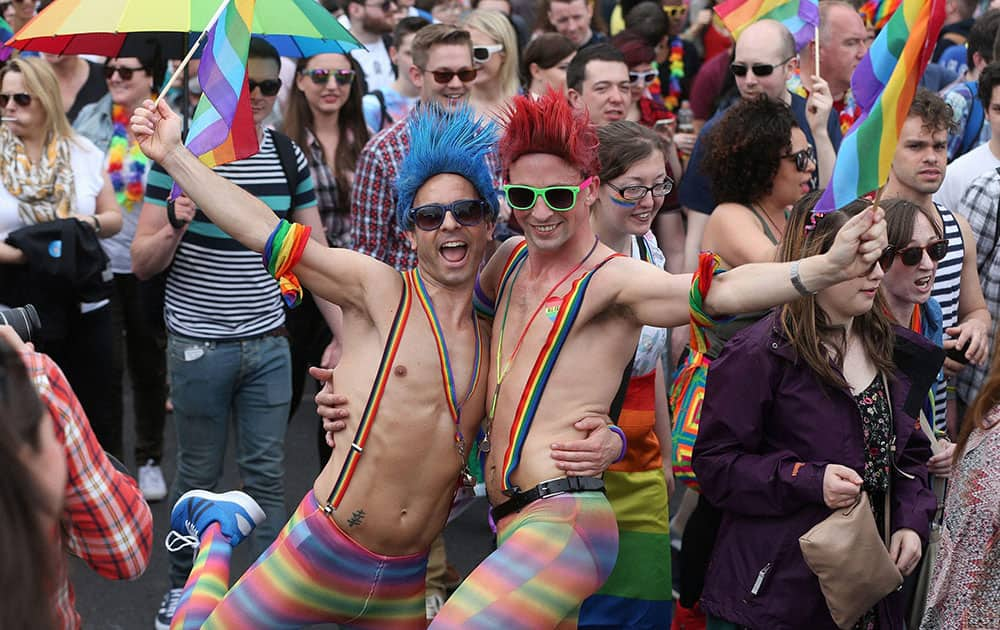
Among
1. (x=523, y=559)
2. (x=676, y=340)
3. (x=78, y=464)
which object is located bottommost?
(x=676, y=340)

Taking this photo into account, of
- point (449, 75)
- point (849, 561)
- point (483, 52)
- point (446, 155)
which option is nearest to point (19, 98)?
point (449, 75)

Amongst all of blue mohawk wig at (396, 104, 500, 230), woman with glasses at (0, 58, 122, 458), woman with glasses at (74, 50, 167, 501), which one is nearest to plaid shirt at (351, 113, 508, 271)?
woman with glasses at (0, 58, 122, 458)

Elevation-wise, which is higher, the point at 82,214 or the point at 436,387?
the point at 436,387

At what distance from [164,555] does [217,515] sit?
2228 millimetres

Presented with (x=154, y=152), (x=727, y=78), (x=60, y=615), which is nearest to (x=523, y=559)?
(x=60, y=615)

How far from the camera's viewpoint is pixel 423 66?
5.95 m

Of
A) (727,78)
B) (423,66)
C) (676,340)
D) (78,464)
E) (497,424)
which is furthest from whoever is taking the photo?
(727,78)

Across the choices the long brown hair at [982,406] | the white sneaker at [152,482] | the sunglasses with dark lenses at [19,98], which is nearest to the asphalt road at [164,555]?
the white sneaker at [152,482]

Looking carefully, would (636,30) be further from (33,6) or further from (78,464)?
(78,464)

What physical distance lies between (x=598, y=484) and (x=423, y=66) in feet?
9.58

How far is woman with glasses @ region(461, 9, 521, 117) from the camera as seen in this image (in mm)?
6805

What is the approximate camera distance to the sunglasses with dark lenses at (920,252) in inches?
171

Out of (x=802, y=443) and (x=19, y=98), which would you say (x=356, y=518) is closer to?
(x=802, y=443)

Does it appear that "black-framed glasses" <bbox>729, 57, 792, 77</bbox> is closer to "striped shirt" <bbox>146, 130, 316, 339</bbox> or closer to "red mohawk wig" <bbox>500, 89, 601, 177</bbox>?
"striped shirt" <bbox>146, 130, 316, 339</bbox>
